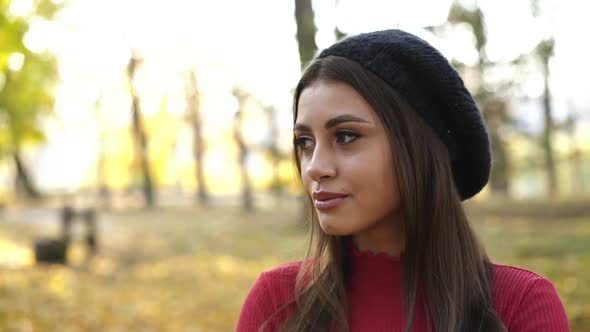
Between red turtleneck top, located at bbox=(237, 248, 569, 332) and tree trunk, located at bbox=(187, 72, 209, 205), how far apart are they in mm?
22820

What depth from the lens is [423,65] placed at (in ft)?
5.65

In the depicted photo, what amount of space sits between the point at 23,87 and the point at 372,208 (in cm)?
849

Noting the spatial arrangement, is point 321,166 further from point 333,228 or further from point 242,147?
point 242,147

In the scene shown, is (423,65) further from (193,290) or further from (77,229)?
(77,229)

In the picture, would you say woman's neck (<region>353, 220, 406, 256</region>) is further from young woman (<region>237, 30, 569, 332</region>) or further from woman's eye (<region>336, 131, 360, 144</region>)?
woman's eye (<region>336, 131, 360, 144</region>)

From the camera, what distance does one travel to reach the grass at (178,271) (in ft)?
22.1

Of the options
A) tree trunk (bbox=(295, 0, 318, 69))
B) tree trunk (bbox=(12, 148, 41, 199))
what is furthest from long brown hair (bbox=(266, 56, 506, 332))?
tree trunk (bbox=(12, 148, 41, 199))

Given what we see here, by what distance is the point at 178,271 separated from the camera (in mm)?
10547

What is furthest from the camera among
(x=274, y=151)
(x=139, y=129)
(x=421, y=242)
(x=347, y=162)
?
(x=139, y=129)

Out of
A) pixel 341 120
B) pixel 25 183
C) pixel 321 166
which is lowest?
pixel 25 183

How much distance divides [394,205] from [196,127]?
25.7 meters

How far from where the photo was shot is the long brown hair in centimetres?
168

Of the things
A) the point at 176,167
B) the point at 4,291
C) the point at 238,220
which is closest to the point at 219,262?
the point at 4,291

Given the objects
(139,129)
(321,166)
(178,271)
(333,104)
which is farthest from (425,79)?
(139,129)
